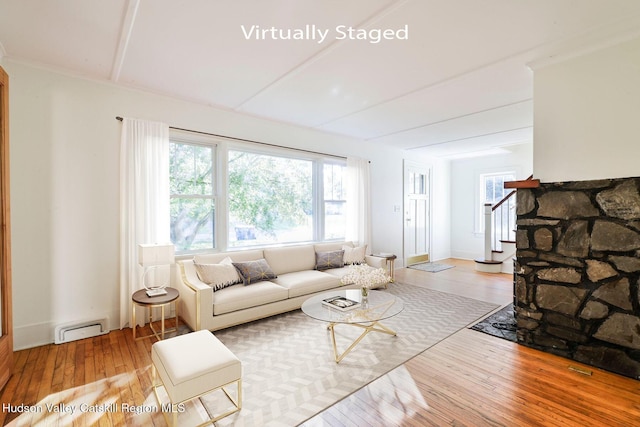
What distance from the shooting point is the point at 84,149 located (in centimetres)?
305

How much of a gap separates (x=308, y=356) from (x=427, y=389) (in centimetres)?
104

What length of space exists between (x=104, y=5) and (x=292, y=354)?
10.2 ft

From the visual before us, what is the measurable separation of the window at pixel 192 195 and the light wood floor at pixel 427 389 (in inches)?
54.5

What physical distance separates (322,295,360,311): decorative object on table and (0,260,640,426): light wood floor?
0.69m

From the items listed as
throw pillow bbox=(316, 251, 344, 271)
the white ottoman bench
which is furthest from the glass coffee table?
throw pillow bbox=(316, 251, 344, 271)

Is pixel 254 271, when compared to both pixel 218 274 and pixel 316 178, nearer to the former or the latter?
pixel 218 274

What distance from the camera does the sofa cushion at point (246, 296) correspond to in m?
3.10

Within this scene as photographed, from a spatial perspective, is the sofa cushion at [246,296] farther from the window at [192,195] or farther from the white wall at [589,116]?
the white wall at [589,116]

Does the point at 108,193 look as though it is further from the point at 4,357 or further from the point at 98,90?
the point at 4,357

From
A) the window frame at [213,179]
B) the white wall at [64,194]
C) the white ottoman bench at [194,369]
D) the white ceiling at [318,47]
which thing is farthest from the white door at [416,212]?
the white ottoman bench at [194,369]

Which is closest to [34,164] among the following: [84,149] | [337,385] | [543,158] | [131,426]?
[84,149]

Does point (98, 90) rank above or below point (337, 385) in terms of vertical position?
above

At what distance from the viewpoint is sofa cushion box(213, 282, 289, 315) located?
3.10 metres

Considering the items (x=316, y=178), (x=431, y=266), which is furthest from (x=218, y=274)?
(x=431, y=266)
